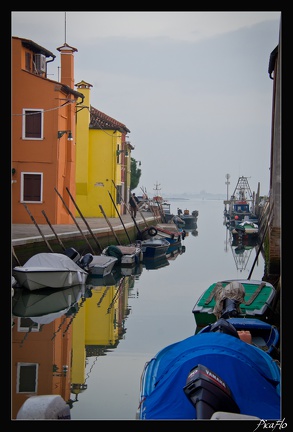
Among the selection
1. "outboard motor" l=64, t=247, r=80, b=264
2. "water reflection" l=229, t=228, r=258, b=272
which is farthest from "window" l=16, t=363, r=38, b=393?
"water reflection" l=229, t=228, r=258, b=272

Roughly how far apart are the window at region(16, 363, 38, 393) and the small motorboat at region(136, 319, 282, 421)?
796 mm

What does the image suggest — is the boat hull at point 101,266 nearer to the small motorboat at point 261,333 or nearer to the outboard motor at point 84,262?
the outboard motor at point 84,262

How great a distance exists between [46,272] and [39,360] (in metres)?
4.06

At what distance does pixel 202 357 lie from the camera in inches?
153

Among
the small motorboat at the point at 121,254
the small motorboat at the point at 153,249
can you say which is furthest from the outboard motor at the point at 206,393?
the small motorboat at the point at 153,249

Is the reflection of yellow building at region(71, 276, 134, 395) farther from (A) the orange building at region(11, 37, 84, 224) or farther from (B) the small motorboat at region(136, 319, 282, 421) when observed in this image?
(A) the orange building at region(11, 37, 84, 224)

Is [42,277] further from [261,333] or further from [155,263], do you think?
[155,263]

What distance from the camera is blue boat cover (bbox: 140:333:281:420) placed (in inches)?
148

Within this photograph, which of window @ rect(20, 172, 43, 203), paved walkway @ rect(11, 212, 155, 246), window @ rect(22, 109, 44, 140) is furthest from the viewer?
paved walkway @ rect(11, 212, 155, 246)

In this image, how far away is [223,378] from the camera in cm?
385

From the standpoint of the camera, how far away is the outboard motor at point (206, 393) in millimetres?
3395

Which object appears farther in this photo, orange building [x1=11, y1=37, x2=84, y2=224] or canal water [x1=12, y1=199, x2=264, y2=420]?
orange building [x1=11, y1=37, x2=84, y2=224]

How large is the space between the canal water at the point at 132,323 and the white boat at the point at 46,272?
0.41m
